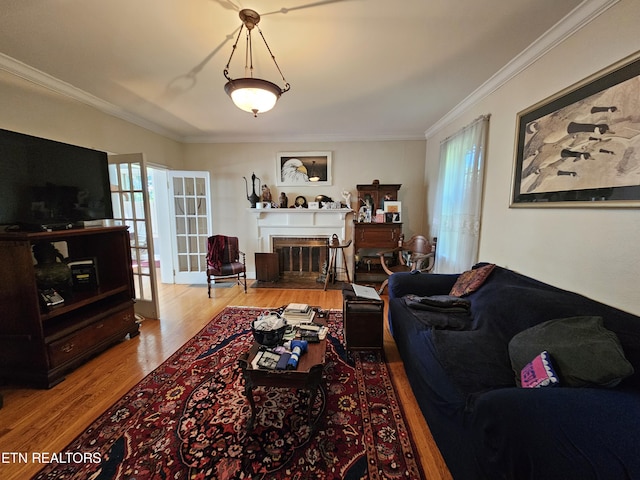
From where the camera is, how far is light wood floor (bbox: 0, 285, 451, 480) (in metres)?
1.34

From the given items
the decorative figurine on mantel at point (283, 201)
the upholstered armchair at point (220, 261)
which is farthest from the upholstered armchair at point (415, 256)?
the upholstered armchair at point (220, 261)

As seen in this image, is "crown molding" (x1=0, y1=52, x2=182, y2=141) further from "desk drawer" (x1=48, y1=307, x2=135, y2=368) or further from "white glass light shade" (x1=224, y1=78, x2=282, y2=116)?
"desk drawer" (x1=48, y1=307, x2=135, y2=368)

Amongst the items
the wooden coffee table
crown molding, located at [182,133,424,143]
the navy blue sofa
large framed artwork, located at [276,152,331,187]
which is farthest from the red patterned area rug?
crown molding, located at [182,133,424,143]

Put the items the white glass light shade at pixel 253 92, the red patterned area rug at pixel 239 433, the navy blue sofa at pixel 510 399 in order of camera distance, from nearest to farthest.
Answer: the navy blue sofa at pixel 510 399 < the red patterned area rug at pixel 239 433 < the white glass light shade at pixel 253 92

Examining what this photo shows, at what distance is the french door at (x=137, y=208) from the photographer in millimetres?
2783

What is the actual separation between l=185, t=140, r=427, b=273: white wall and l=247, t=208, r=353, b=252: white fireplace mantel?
23 centimetres

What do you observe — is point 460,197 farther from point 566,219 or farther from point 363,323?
point 363,323

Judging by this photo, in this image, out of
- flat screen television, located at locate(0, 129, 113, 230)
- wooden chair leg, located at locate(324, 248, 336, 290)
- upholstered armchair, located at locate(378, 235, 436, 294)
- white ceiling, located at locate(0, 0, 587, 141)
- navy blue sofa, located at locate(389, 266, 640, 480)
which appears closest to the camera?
navy blue sofa, located at locate(389, 266, 640, 480)

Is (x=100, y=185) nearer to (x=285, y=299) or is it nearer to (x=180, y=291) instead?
(x=180, y=291)

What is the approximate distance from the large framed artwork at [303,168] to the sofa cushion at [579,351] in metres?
3.48

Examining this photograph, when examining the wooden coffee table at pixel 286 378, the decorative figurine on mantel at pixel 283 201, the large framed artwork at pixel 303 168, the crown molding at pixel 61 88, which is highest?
the crown molding at pixel 61 88

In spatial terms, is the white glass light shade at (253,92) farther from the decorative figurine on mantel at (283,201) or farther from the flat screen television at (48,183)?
the decorative figurine on mantel at (283,201)

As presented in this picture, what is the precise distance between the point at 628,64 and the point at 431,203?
8.86 feet

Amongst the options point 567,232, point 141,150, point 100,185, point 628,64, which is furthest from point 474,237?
point 141,150
